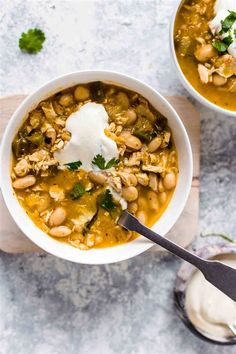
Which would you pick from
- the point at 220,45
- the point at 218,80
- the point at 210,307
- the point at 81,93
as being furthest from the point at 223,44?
the point at 210,307

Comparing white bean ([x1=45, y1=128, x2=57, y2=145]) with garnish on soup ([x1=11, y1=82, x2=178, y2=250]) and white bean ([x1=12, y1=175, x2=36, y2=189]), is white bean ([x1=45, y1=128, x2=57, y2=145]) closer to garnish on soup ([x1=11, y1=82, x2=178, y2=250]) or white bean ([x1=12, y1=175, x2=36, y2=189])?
garnish on soup ([x1=11, y1=82, x2=178, y2=250])

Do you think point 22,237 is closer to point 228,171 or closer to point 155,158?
point 155,158

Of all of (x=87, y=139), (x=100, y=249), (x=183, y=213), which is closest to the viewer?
(x=87, y=139)

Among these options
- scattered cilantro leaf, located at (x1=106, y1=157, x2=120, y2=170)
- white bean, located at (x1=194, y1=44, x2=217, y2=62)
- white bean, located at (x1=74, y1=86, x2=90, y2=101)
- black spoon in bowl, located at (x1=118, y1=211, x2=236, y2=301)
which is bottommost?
black spoon in bowl, located at (x1=118, y1=211, x2=236, y2=301)

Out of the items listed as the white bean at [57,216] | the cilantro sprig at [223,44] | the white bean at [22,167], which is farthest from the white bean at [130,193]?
the cilantro sprig at [223,44]

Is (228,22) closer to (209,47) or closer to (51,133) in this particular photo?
(209,47)

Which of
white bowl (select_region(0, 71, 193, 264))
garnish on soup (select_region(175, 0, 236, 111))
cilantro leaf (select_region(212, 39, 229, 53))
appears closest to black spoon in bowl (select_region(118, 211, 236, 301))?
white bowl (select_region(0, 71, 193, 264))

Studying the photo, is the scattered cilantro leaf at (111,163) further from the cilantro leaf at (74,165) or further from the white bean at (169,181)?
the white bean at (169,181)
